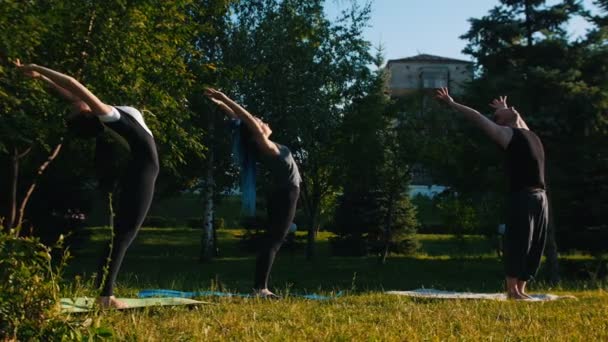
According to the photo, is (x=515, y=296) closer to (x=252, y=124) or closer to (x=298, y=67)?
(x=252, y=124)

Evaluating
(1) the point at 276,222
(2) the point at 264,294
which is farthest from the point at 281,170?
(2) the point at 264,294

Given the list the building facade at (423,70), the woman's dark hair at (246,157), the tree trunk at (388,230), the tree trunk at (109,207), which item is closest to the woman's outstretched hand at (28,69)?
the tree trunk at (109,207)

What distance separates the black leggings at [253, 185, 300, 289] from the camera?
21.6ft

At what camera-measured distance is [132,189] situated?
5.27 meters

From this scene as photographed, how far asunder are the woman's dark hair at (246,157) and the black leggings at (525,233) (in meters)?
2.77

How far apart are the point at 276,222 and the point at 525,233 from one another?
2.62m

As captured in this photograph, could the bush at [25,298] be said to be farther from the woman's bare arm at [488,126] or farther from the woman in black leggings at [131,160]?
the woman's bare arm at [488,126]

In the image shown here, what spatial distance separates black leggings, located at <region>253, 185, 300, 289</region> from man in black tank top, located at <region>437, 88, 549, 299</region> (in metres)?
1.96

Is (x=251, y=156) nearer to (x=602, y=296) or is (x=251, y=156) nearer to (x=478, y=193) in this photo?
(x=602, y=296)

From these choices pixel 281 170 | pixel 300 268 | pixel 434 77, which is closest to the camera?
pixel 281 170

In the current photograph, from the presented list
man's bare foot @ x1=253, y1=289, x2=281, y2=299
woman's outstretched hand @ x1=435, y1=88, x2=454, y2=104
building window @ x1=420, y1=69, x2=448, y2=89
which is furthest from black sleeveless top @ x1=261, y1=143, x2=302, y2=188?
building window @ x1=420, y1=69, x2=448, y2=89

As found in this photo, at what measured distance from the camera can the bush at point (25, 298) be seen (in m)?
3.08

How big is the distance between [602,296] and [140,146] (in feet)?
17.3

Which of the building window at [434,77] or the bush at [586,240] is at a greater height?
the building window at [434,77]
